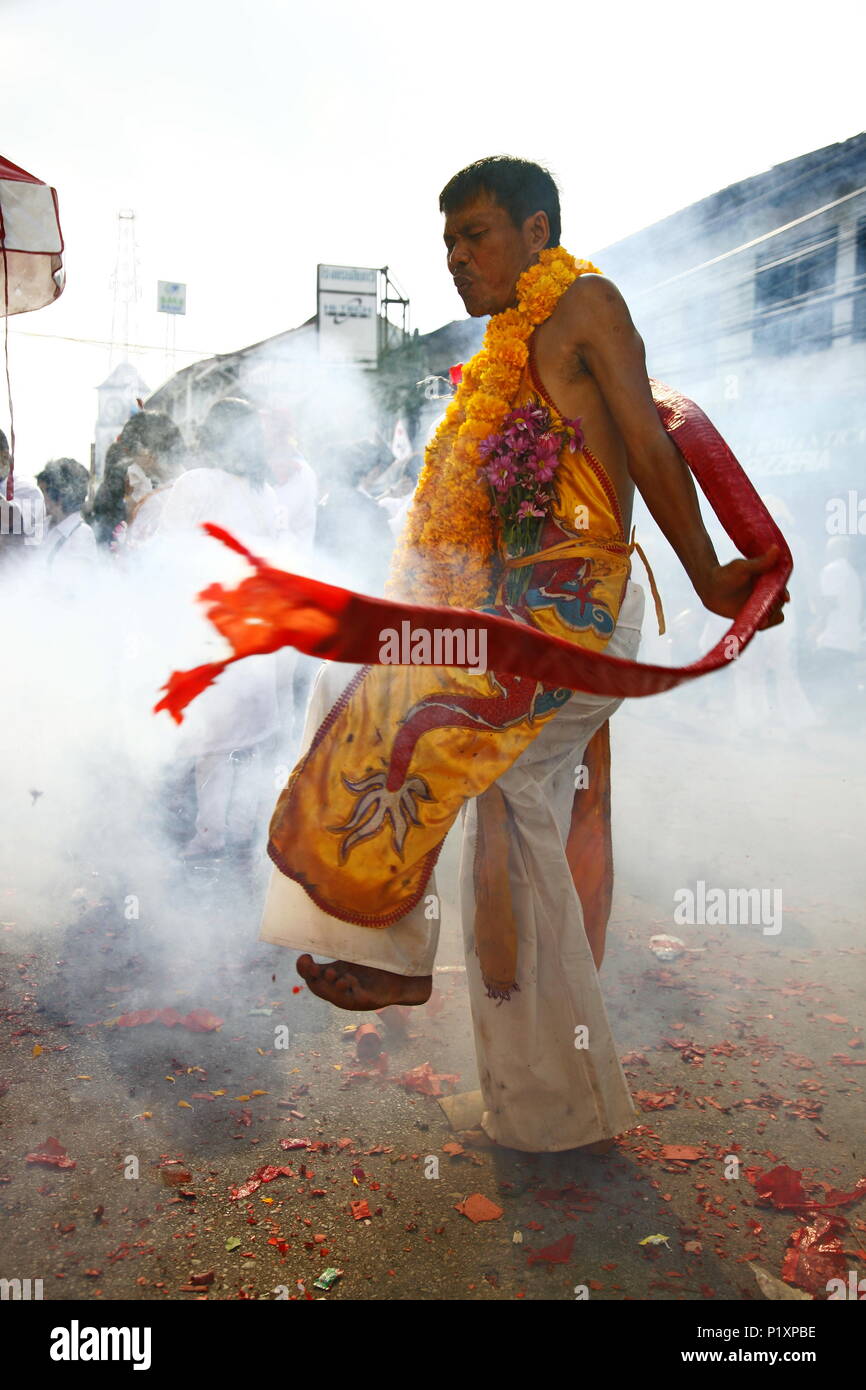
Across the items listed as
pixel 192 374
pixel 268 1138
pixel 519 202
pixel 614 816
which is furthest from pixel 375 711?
pixel 192 374

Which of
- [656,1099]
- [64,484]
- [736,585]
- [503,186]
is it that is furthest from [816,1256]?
[64,484]

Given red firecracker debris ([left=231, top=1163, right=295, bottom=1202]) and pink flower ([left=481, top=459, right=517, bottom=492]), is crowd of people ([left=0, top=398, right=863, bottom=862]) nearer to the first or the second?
pink flower ([left=481, top=459, right=517, bottom=492])

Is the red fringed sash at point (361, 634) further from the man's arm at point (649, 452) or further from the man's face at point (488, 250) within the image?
the man's face at point (488, 250)

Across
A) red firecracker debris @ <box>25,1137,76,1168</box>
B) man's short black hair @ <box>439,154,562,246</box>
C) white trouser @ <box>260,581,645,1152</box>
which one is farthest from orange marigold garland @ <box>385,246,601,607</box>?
red firecracker debris @ <box>25,1137,76,1168</box>

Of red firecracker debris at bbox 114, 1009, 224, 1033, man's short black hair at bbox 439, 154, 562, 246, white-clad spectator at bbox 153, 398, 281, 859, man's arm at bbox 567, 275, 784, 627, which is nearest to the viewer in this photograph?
man's arm at bbox 567, 275, 784, 627

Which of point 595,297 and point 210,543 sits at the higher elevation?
point 595,297

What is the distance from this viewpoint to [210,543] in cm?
472

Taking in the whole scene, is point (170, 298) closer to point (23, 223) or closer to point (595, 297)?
point (23, 223)

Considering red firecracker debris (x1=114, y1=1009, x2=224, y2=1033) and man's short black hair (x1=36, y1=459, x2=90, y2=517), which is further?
man's short black hair (x1=36, y1=459, x2=90, y2=517)

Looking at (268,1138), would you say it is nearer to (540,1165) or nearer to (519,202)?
(540,1165)

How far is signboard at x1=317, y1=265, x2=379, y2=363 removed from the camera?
44.1 ft

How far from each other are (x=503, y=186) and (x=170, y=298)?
12419 millimetres
